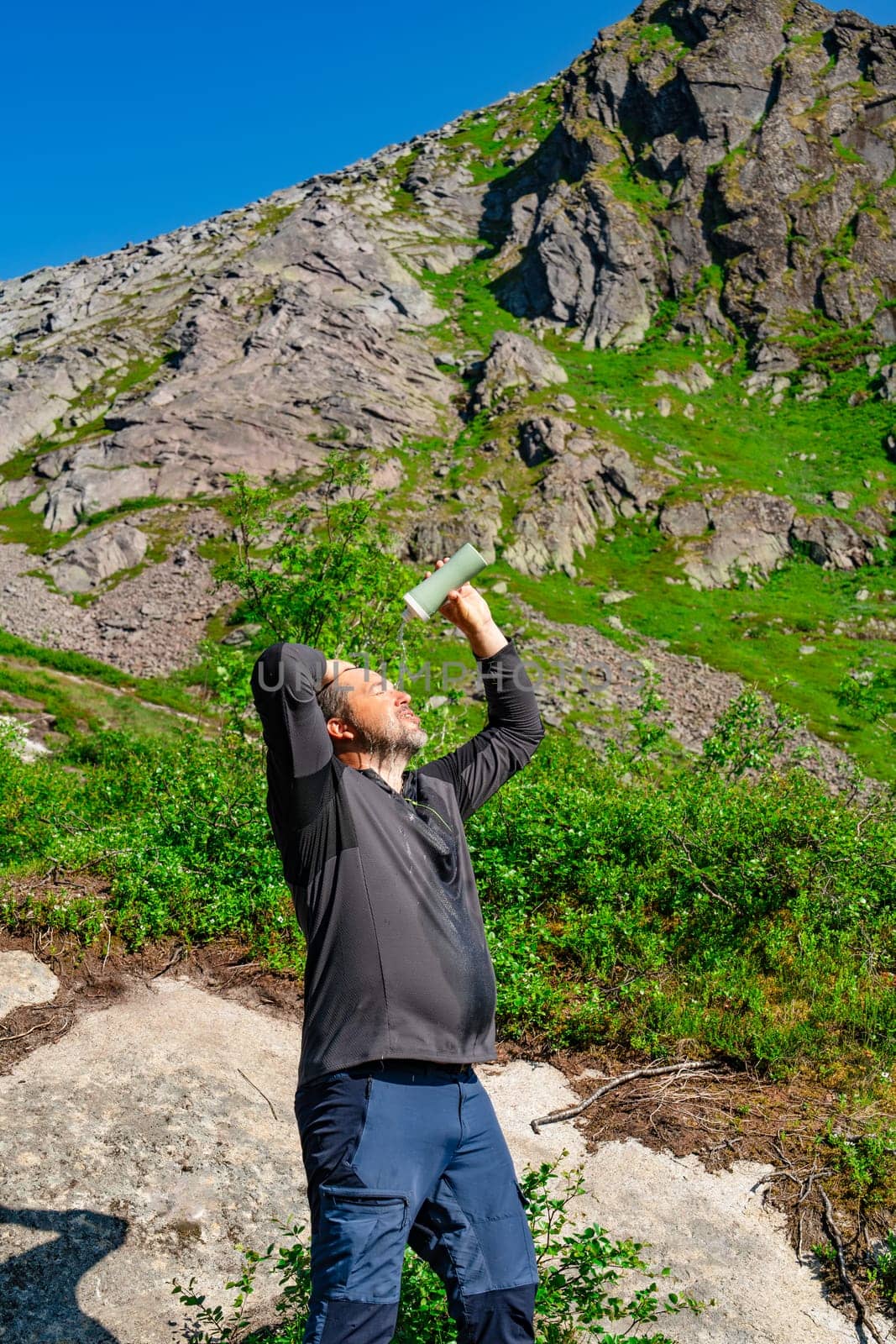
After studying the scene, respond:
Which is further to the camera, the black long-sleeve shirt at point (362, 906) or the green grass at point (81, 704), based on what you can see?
the green grass at point (81, 704)

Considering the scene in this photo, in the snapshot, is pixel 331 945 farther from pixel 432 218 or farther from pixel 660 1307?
pixel 432 218

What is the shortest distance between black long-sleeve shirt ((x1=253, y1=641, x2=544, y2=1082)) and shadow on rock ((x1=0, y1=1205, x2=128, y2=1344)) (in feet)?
8.57

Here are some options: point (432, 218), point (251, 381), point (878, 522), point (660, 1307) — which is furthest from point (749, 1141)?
point (432, 218)

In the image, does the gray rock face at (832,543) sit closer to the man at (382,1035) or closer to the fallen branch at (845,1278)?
the fallen branch at (845,1278)

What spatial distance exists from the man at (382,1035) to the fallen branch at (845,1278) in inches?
123

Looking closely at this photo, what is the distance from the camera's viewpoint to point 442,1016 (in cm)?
324

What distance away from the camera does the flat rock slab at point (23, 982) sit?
24.9ft

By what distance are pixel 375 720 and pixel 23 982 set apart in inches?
236

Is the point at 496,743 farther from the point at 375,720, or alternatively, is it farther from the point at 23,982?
the point at 23,982

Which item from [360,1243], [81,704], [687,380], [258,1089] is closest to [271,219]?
[687,380]

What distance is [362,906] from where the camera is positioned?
3314mm

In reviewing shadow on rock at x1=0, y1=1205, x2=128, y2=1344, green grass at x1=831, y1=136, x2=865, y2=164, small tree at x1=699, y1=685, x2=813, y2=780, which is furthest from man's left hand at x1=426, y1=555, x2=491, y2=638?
green grass at x1=831, y1=136, x2=865, y2=164

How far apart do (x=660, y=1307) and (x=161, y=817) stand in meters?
7.88

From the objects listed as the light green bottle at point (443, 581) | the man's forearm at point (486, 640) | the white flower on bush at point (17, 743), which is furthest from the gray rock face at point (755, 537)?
the light green bottle at point (443, 581)
